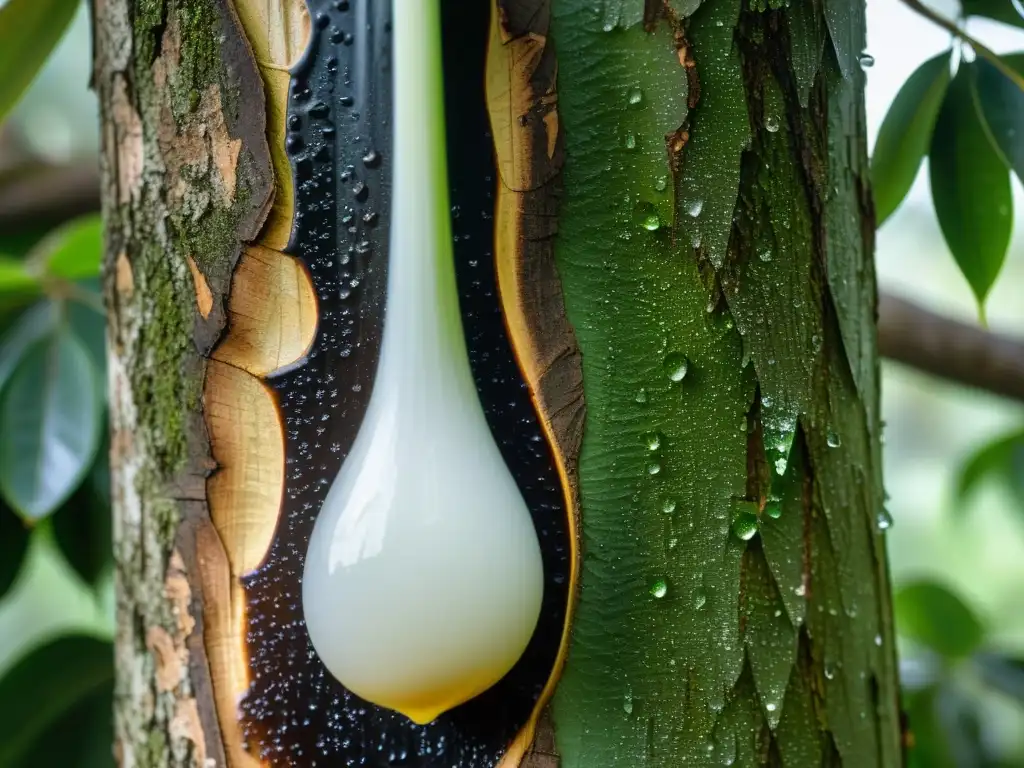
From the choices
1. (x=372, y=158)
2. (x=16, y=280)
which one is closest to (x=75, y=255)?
(x=16, y=280)

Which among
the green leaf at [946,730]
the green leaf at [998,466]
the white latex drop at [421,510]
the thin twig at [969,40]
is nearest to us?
the white latex drop at [421,510]

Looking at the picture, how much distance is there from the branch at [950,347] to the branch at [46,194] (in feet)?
2.26

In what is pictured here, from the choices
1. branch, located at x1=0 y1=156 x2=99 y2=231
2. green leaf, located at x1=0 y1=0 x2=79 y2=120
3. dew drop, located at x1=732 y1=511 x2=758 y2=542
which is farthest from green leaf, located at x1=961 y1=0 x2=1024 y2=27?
branch, located at x1=0 y1=156 x2=99 y2=231

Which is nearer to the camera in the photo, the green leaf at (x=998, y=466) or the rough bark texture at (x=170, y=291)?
the rough bark texture at (x=170, y=291)

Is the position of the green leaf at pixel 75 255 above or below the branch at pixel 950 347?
above

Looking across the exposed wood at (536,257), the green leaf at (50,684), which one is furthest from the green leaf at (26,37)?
the green leaf at (50,684)

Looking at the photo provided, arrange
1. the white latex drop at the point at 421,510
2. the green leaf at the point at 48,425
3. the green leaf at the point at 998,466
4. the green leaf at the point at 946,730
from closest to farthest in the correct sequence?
the white latex drop at the point at 421,510, the green leaf at the point at 48,425, the green leaf at the point at 946,730, the green leaf at the point at 998,466

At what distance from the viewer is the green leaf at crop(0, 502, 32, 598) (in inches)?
21.8

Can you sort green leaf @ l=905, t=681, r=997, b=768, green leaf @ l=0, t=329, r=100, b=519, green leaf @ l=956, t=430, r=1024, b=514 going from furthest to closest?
green leaf @ l=956, t=430, r=1024, b=514 < green leaf @ l=905, t=681, r=997, b=768 < green leaf @ l=0, t=329, r=100, b=519

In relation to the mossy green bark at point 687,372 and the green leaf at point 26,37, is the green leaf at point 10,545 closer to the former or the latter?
the green leaf at point 26,37

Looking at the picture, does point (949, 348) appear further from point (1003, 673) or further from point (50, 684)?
point (50, 684)

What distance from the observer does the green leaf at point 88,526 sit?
1.89 feet

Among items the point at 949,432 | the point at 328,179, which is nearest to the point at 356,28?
the point at 328,179

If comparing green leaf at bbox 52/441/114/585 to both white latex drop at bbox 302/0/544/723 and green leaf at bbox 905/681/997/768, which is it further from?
green leaf at bbox 905/681/997/768
